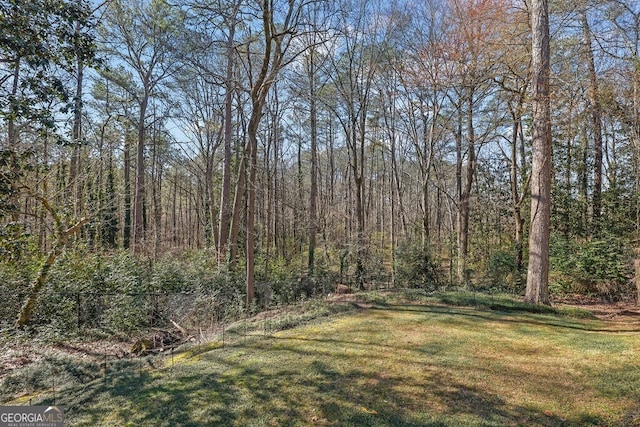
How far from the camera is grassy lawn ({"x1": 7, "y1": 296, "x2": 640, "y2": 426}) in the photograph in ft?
8.01

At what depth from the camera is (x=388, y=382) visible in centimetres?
295

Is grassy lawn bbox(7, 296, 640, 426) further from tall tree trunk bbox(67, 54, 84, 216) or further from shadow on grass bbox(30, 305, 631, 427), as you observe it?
tall tree trunk bbox(67, 54, 84, 216)

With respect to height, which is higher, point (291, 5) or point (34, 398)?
point (291, 5)

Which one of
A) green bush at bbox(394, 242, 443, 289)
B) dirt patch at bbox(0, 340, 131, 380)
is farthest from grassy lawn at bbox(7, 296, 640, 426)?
green bush at bbox(394, 242, 443, 289)

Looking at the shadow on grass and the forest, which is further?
the forest

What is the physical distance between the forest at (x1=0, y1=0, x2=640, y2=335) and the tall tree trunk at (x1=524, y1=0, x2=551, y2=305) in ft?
0.66

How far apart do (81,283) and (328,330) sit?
5298 mm

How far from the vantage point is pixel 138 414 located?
2.58 m

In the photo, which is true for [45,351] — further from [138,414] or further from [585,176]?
[585,176]

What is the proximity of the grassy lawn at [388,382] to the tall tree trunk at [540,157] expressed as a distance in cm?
136

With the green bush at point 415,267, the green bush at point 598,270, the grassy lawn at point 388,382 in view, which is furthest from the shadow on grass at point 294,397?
the green bush at point 598,270

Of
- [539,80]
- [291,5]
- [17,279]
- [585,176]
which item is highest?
[291,5]

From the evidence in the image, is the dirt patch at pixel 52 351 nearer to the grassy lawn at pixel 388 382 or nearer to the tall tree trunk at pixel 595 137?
the grassy lawn at pixel 388 382

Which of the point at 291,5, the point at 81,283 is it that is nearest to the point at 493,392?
the point at 291,5
